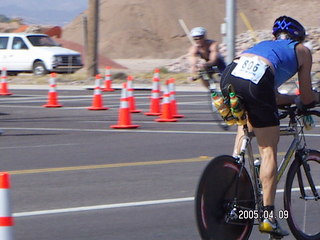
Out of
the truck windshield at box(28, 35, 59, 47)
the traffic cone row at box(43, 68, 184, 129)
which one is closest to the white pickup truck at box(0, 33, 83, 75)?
the truck windshield at box(28, 35, 59, 47)

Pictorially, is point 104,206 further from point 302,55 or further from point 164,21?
point 164,21

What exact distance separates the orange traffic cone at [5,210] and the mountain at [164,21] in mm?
56551

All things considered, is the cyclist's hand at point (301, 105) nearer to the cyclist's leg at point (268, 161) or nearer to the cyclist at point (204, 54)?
the cyclist's leg at point (268, 161)

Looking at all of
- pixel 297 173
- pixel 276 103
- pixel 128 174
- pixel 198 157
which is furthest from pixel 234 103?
pixel 198 157

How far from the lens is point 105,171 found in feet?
35.3

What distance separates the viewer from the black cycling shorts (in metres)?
6.35

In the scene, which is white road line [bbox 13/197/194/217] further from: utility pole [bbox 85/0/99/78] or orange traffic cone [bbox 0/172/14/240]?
utility pole [bbox 85/0/99/78]

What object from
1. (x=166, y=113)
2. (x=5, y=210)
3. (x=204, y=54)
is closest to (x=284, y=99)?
(x=5, y=210)

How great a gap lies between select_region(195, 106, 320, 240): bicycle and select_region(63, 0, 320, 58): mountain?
54.6 metres

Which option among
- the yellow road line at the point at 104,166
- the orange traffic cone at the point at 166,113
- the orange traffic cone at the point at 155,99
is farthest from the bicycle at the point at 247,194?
the orange traffic cone at the point at 155,99

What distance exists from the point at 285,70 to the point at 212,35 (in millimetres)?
59061

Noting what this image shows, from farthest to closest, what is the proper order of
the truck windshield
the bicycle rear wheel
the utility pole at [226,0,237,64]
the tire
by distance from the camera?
1. the truck windshield
2. the utility pole at [226,0,237,64]
3. the tire
4. the bicycle rear wheel

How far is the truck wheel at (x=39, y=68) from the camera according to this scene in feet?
110

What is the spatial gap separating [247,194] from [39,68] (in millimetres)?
27716
